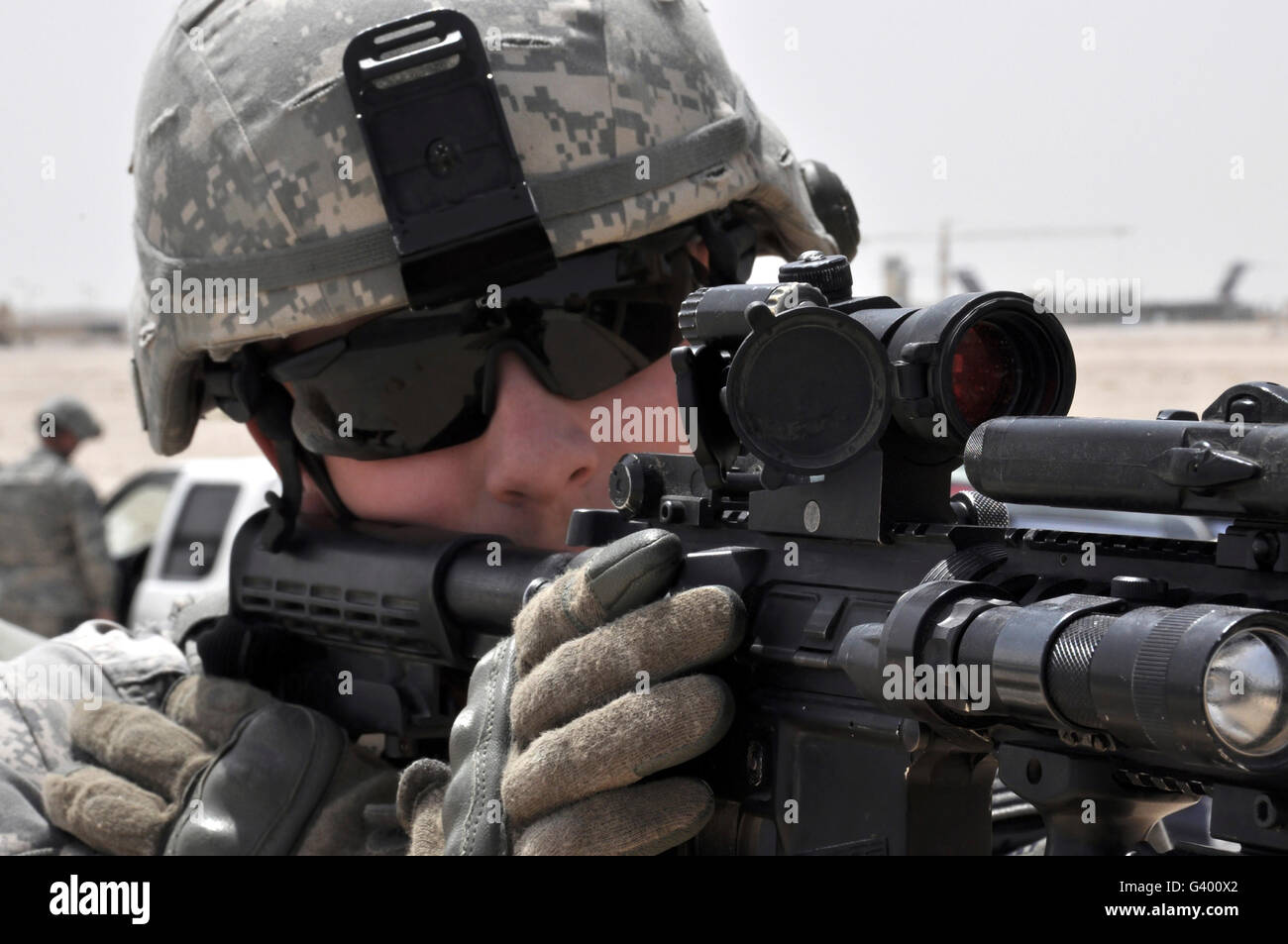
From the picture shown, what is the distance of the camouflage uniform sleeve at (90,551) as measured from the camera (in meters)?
10.7

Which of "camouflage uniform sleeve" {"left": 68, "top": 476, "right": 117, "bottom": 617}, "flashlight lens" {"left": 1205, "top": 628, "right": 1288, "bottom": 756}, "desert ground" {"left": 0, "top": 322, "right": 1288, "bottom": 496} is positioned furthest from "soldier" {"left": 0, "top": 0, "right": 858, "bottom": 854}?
"desert ground" {"left": 0, "top": 322, "right": 1288, "bottom": 496}

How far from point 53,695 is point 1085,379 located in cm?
3821

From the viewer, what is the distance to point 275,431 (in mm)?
3289

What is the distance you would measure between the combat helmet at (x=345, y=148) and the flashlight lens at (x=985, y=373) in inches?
46.5

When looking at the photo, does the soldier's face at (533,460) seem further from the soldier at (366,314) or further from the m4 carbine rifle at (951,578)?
the m4 carbine rifle at (951,578)

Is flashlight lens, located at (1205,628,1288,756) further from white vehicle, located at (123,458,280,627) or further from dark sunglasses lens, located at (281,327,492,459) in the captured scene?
white vehicle, located at (123,458,280,627)

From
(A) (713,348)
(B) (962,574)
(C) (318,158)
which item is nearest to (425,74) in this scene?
(C) (318,158)

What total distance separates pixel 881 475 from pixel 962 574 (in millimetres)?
206

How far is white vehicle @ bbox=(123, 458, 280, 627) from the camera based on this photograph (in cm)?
1066

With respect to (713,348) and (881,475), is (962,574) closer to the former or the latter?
(881,475)

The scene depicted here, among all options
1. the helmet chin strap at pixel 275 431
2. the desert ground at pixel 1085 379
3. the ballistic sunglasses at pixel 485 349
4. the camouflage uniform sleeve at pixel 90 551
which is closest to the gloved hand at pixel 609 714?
the ballistic sunglasses at pixel 485 349

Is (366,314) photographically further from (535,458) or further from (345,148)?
(535,458)

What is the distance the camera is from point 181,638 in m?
3.47

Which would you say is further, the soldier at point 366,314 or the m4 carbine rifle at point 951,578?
the soldier at point 366,314
